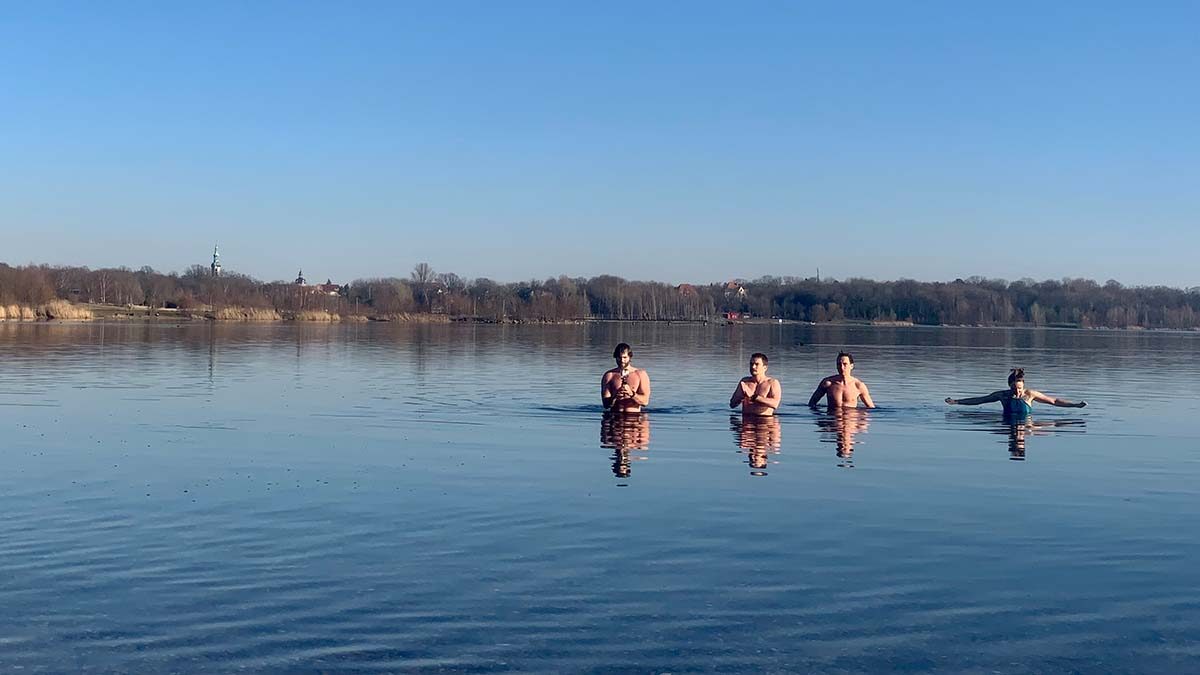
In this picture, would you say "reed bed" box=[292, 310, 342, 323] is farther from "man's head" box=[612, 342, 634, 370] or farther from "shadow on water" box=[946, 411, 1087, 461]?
"shadow on water" box=[946, 411, 1087, 461]

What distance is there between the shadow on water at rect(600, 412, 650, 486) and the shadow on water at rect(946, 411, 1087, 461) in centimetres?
615

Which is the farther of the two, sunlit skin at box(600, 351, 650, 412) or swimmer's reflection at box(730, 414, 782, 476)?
sunlit skin at box(600, 351, 650, 412)

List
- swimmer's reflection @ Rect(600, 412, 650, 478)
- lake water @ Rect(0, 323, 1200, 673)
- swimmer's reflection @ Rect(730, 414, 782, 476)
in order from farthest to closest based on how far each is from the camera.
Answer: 1. swimmer's reflection @ Rect(730, 414, 782, 476)
2. swimmer's reflection @ Rect(600, 412, 650, 478)
3. lake water @ Rect(0, 323, 1200, 673)

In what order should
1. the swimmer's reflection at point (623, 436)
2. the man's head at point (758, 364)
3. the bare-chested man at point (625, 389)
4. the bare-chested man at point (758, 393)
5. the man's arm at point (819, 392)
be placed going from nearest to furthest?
1. the swimmer's reflection at point (623, 436)
2. the man's head at point (758, 364)
3. the bare-chested man at point (758, 393)
4. the bare-chested man at point (625, 389)
5. the man's arm at point (819, 392)

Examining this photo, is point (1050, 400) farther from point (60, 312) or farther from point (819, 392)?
point (60, 312)

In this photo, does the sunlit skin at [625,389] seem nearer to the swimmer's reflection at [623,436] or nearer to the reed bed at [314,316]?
the swimmer's reflection at [623,436]

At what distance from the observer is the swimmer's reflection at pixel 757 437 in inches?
672

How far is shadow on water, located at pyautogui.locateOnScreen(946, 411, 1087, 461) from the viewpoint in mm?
21688

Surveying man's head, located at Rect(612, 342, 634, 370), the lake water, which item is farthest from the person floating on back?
man's head, located at Rect(612, 342, 634, 370)

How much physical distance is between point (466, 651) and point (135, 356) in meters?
39.5

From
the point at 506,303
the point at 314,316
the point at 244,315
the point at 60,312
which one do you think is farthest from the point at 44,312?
the point at 506,303

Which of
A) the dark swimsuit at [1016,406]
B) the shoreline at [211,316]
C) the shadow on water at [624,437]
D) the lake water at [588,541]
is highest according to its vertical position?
the shoreline at [211,316]

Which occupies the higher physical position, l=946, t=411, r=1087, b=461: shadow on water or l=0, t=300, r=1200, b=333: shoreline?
l=0, t=300, r=1200, b=333: shoreline

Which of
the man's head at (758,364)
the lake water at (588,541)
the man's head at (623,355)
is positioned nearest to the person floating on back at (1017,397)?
the lake water at (588,541)
